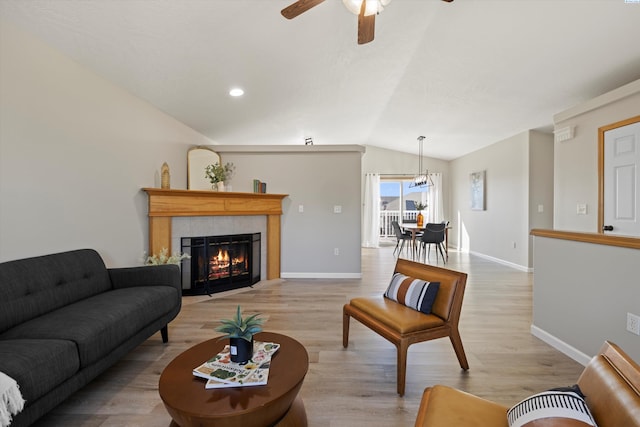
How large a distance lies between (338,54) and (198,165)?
264 cm

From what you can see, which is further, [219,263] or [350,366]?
[219,263]

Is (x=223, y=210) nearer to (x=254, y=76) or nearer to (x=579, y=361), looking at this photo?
(x=254, y=76)

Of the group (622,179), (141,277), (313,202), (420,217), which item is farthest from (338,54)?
(420,217)

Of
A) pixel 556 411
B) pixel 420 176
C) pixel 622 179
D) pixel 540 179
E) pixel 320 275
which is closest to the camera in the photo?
Answer: pixel 556 411

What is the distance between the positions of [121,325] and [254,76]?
268 cm

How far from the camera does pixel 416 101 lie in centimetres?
468

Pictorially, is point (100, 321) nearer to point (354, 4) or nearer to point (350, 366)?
point (350, 366)

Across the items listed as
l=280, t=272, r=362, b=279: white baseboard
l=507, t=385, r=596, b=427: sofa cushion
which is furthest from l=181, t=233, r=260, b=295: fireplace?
l=507, t=385, r=596, b=427: sofa cushion

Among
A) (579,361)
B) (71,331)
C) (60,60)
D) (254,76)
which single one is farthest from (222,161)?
(579,361)

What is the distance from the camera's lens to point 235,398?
1.15 meters

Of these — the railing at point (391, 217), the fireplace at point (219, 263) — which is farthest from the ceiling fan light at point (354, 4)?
the railing at point (391, 217)

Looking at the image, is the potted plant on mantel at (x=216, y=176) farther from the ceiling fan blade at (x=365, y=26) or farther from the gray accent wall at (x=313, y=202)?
the ceiling fan blade at (x=365, y=26)

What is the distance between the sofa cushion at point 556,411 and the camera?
2.58 ft

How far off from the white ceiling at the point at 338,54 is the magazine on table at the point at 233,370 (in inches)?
92.9
